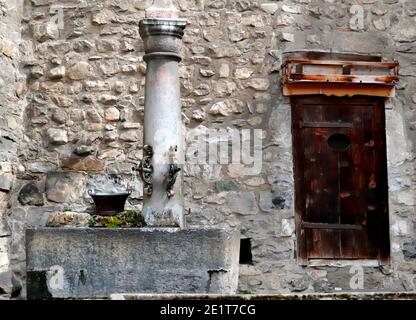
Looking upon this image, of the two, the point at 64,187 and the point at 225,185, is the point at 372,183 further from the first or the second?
the point at 64,187

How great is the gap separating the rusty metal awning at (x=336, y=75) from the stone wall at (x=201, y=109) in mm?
104

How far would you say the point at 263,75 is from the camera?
6867 millimetres

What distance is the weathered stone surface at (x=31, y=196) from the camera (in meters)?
6.75

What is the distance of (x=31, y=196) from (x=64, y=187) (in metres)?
0.29

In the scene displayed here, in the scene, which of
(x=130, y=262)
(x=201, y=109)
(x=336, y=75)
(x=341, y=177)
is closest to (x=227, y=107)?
(x=201, y=109)

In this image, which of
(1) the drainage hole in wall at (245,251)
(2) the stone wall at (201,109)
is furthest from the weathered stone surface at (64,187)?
(1) the drainage hole in wall at (245,251)

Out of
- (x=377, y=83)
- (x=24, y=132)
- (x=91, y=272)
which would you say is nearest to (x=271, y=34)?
(x=377, y=83)

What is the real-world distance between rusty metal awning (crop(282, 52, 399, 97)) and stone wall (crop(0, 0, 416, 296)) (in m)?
0.10

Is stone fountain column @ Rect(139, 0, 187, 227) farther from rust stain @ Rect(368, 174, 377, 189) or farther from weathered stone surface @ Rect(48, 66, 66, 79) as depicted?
rust stain @ Rect(368, 174, 377, 189)

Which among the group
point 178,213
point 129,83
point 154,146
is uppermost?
point 129,83

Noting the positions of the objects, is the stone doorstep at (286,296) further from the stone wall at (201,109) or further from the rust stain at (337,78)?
the rust stain at (337,78)

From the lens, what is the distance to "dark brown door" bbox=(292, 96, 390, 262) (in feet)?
22.4

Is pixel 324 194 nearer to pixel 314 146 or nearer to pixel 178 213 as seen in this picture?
pixel 314 146

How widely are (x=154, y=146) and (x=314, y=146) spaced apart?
2213 mm
